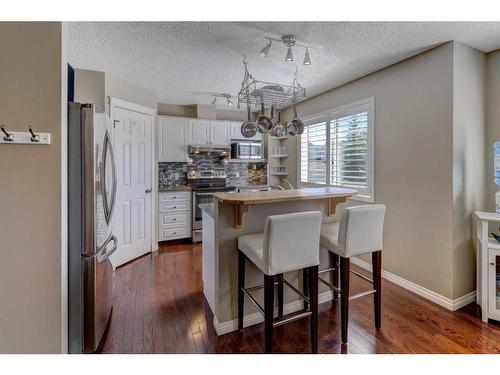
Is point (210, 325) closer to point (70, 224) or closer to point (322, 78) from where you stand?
point (70, 224)

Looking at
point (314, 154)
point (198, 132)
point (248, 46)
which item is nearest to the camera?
point (248, 46)

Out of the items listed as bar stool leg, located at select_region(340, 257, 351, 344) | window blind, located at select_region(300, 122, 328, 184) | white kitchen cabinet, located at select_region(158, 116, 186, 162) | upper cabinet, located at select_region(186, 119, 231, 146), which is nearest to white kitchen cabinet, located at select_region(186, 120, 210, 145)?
upper cabinet, located at select_region(186, 119, 231, 146)

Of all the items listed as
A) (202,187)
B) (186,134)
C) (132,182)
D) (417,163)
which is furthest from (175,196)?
(417,163)

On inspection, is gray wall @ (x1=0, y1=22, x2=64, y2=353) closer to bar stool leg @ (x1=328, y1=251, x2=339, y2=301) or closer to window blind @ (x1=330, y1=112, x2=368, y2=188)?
bar stool leg @ (x1=328, y1=251, x2=339, y2=301)

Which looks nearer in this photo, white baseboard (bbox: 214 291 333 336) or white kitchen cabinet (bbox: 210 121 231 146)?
white baseboard (bbox: 214 291 333 336)

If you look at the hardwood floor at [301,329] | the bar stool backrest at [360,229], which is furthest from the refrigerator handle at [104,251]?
the bar stool backrest at [360,229]

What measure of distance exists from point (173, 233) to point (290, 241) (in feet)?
10.1

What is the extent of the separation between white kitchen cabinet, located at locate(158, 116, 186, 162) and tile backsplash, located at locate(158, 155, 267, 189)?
0.30m

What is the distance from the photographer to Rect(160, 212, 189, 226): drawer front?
4.20m

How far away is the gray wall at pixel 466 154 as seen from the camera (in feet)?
7.43

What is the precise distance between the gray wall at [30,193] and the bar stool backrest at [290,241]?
1307 millimetres

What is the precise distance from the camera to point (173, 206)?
14.0 feet

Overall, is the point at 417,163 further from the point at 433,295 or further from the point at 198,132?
the point at 198,132

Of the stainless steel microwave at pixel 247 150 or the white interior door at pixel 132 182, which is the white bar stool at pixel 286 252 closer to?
the white interior door at pixel 132 182
